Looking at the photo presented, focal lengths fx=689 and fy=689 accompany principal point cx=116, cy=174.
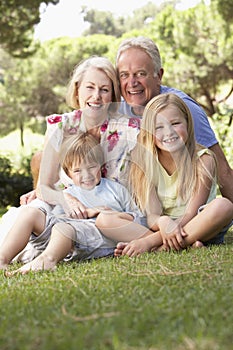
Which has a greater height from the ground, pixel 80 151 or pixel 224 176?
pixel 80 151

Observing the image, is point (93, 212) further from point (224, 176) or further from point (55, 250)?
point (224, 176)

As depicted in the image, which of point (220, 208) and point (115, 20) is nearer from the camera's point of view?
point (220, 208)

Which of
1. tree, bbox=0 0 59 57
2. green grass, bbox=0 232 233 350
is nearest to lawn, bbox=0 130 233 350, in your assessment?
green grass, bbox=0 232 233 350

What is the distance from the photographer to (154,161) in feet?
14.6

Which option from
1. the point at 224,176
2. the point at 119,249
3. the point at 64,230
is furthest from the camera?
the point at 224,176

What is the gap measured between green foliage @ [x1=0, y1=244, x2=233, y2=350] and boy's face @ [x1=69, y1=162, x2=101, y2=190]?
0.81 m

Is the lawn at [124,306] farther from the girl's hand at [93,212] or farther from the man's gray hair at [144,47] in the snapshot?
the man's gray hair at [144,47]

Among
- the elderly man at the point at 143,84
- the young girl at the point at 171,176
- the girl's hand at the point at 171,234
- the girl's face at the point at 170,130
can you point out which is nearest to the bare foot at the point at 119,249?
the young girl at the point at 171,176

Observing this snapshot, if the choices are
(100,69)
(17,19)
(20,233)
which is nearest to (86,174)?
(20,233)

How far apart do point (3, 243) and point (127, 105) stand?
1378mm

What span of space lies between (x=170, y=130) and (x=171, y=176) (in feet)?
0.97

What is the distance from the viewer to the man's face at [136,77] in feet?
15.7

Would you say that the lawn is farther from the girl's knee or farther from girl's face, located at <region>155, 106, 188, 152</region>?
girl's face, located at <region>155, 106, 188, 152</region>

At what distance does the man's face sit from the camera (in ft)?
15.7
